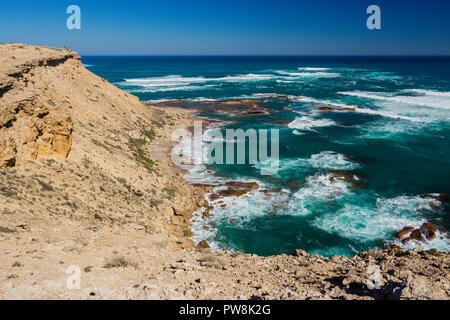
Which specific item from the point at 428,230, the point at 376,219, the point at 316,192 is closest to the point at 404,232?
the point at 428,230

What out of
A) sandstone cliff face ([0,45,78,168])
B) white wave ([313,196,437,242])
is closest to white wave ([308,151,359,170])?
white wave ([313,196,437,242])

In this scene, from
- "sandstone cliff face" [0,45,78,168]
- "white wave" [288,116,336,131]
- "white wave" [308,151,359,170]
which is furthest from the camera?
"white wave" [288,116,336,131]

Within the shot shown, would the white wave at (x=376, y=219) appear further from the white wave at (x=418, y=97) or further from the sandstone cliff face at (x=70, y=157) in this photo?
the white wave at (x=418, y=97)

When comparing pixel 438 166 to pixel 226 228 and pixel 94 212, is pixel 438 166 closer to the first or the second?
pixel 226 228

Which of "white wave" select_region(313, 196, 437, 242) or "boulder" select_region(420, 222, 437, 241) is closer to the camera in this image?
"boulder" select_region(420, 222, 437, 241)

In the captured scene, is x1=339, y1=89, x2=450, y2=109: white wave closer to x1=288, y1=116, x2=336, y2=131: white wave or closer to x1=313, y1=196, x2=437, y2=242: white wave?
x1=288, y1=116, x2=336, y2=131: white wave
